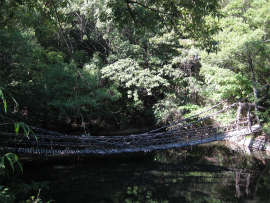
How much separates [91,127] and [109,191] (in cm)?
506

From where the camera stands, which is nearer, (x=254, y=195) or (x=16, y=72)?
(x=254, y=195)

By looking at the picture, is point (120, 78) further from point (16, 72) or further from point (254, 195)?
point (254, 195)

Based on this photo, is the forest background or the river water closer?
the river water

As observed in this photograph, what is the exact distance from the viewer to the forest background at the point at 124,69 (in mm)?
5484

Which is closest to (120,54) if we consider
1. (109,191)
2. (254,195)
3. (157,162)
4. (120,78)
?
(120,78)

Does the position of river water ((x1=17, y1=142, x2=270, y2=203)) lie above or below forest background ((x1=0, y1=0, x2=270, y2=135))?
below

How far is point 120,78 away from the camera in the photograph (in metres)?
7.46

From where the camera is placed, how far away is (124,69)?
7445 millimetres

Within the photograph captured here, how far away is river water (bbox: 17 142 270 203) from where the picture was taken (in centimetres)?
335

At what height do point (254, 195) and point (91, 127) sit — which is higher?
point (91, 127)

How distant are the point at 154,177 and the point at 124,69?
4.19 m

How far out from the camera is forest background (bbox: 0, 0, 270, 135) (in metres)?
5.48

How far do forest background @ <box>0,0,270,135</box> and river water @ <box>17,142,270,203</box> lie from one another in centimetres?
108

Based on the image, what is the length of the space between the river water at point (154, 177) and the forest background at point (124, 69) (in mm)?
1083
